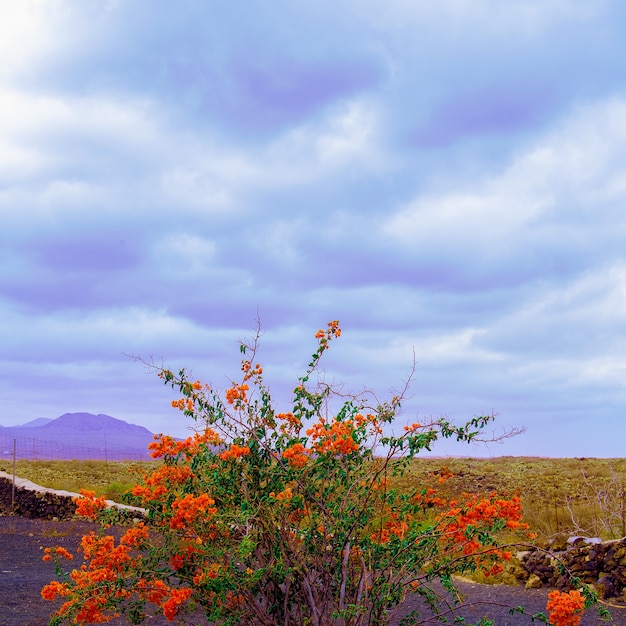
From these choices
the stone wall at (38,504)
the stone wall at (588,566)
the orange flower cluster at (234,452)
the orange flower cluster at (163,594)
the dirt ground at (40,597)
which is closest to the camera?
Result: the orange flower cluster at (234,452)

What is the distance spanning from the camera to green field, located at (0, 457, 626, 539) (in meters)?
14.6

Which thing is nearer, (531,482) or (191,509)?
(191,509)

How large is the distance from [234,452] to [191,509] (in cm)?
52

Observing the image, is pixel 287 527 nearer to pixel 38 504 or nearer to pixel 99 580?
pixel 99 580

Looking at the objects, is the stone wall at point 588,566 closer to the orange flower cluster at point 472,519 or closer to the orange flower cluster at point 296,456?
the orange flower cluster at point 472,519

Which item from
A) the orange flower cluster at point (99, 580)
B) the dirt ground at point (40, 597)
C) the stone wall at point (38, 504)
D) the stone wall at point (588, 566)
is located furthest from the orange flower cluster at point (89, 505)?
the stone wall at point (38, 504)

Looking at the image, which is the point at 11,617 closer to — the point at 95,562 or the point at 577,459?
the point at 95,562

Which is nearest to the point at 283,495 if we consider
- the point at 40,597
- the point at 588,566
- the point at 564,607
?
the point at 564,607

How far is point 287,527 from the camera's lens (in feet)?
18.5

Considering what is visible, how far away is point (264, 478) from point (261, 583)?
0.82m

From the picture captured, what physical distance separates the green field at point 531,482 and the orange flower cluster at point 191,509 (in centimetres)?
888

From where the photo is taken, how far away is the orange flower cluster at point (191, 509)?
5.41 meters

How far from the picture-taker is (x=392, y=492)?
5895 mm

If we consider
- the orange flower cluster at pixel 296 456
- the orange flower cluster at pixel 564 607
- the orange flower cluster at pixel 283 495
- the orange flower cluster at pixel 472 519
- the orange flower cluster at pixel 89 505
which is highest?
the orange flower cluster at pixel 296 456
